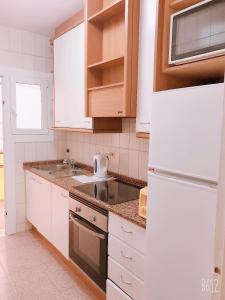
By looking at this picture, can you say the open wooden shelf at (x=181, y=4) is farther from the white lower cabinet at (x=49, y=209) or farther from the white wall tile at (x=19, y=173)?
the white wall tile at (x=19, y=173)

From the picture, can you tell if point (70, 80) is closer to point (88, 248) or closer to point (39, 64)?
point (39, 64)

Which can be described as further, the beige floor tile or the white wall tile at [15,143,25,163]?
the white wall tile at [15,143,25,163]

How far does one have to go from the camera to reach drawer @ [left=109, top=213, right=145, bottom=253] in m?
1.35

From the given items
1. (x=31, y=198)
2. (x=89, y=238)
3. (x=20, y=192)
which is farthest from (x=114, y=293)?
(x=20, y=192)

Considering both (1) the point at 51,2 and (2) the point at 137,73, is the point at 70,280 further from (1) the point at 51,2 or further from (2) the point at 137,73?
(1) the point at 51,2

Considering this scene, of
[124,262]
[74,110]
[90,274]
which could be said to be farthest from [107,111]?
[90,274]

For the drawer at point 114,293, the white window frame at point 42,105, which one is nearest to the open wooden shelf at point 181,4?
the drawer at point 114,293


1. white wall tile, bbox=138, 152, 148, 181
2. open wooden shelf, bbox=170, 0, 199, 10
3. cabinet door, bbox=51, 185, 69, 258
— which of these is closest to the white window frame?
cabinet door, bbox=51, 185, 69, 258

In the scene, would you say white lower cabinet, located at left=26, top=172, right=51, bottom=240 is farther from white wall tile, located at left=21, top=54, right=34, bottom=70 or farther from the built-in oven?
white wall tile, located at left=21, top=54, right=34, bottom=70

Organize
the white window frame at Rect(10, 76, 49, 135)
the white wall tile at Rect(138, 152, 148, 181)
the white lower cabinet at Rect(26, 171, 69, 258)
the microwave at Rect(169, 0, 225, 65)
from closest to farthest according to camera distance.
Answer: the microwave at Rect(169, 0, 225, 65) → the white wall tile at Rect(138, 152, 148, 181) → the white lower cabinet at Rect(26, 171, 69, 258) → the white window frame at Rect(10, 76, 49, 135)

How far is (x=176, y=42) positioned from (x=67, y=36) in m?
1.54

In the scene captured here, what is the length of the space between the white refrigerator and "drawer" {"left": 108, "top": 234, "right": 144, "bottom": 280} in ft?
0.39

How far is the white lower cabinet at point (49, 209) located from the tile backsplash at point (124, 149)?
0.59 metres

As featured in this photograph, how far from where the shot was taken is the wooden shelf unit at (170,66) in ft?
3.79
